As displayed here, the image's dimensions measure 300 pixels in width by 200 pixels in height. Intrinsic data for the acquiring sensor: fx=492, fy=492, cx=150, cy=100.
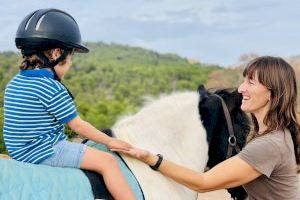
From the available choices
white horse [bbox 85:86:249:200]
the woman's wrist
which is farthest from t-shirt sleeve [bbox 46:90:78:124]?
the woman's wrist

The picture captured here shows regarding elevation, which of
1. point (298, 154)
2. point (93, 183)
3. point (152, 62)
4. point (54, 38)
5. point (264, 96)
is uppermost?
point (54, 38)

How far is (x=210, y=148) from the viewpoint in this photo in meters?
4.33

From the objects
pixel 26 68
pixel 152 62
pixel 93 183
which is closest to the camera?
pixel 93 183

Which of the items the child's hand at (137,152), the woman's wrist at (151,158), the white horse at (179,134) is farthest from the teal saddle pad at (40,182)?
the woman's wrist at (151,158)

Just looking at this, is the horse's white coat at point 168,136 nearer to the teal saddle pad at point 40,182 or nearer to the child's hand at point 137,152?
the child's hand at point 137,152

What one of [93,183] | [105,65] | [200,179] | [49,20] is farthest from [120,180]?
[105,65]

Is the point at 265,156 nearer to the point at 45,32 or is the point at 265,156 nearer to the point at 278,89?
the point at 278,89

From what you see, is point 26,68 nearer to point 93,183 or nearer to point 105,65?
point 93,183

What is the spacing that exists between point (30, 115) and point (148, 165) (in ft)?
3.21

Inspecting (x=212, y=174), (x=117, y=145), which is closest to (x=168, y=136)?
(x=117, y=145)

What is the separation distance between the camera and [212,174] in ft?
11.5

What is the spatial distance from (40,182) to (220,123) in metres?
1.69

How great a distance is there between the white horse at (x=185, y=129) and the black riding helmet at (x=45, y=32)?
2.67 ft

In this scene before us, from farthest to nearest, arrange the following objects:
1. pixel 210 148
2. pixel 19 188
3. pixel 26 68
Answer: pixel 210 148 < pixel 26 68 < pixel 19 188
